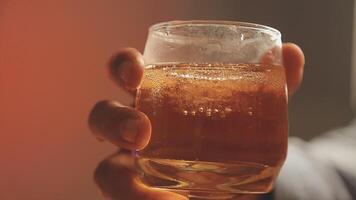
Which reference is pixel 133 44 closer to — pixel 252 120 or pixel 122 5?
pixel 122 5

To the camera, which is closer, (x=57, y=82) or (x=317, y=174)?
(x=317, y=174)

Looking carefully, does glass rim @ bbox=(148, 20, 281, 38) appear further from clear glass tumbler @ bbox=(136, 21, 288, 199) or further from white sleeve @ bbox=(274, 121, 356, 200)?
white sleeve @ bbox=(274, 121, 356, 200)

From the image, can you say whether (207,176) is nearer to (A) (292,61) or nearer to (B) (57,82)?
(A) (292,61)

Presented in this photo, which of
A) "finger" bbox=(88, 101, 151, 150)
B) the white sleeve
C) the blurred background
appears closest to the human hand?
"finger" bbox=(88, 101, 151, 150)

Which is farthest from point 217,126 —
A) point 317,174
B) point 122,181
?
point 317,174

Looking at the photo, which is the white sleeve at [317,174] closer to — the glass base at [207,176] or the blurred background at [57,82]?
the glass base at [207,176]

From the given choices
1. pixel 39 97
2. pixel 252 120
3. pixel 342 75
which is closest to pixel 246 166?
pixel 252 120

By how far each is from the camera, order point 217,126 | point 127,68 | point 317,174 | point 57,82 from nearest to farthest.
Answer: point 217,126, point 127,68, point 317,174, point 57,82
